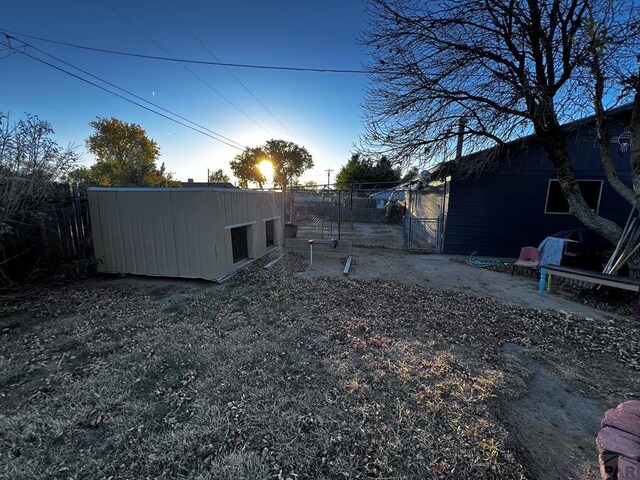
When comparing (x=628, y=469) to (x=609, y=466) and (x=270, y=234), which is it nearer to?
(x=609, y=466)

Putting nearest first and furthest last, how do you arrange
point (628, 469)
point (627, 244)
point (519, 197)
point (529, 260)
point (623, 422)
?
point (628, 469) < point (623, 422) < point (627, 244) < point (529, 260) < point (519, 197)

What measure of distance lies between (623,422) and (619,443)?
234 mm

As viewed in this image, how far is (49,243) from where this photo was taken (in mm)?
4852

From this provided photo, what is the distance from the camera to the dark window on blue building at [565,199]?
7.55 m

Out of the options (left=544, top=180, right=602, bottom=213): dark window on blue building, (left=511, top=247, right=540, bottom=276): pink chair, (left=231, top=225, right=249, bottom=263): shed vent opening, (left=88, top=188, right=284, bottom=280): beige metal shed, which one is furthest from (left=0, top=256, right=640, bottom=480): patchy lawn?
(left=544, top=180, right=602, bottom=213): dark window on blue building

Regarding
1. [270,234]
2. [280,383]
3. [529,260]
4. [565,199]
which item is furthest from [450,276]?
[270,234]

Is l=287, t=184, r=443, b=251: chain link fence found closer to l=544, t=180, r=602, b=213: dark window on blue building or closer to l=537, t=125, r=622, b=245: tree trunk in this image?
l=544, t=180, r=602, b=213: dark window on blue building

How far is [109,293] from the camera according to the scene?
4.59 metres

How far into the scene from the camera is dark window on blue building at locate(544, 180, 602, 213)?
7.55 meters

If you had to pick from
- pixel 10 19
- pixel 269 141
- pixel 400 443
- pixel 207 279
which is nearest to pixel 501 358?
pixel 400 443

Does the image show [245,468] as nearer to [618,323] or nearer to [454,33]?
[618,323]

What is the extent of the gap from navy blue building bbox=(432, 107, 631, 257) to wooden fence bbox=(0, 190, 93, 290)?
909 cm

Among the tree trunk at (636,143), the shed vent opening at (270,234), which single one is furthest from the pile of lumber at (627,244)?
the shed vent opening at (270,234)

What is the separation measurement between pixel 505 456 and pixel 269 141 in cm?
4291
